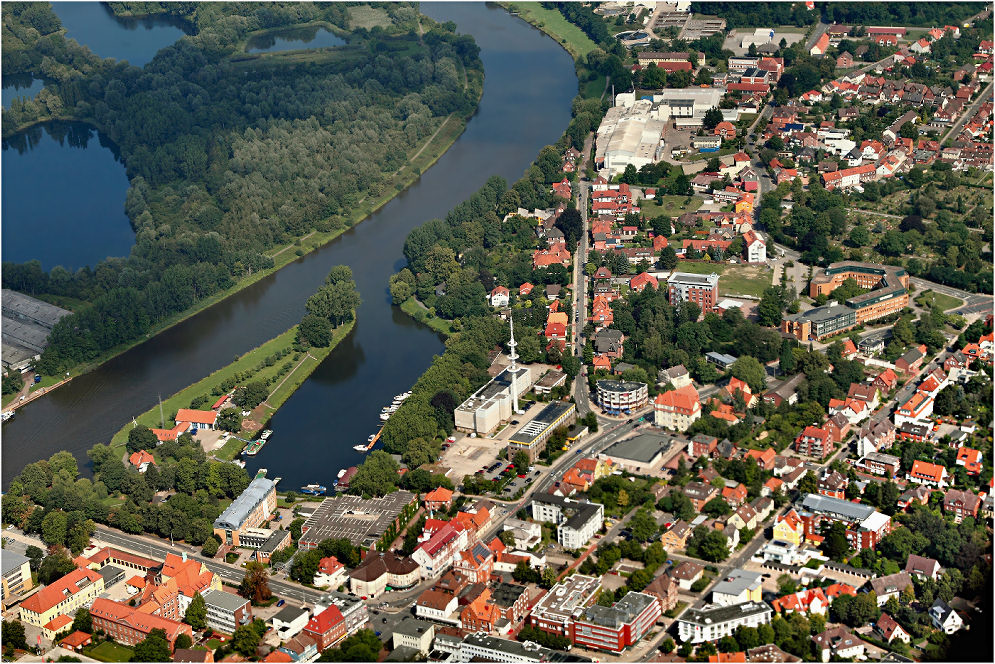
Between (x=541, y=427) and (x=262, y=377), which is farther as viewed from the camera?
(x=262, y=377)

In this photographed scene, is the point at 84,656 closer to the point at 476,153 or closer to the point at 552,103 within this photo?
the point at 476,153

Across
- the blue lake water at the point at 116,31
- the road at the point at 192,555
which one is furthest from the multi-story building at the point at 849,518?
the blue lake water at the point at 116,31

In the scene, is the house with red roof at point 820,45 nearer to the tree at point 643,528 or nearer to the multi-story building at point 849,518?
the multi-story building at point 849,518

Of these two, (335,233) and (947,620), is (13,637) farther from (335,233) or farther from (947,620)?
(335,233)

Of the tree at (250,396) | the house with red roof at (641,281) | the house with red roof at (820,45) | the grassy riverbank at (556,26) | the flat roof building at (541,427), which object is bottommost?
the tree at (250,396)

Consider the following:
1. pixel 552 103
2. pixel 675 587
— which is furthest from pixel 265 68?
pixel 675 587

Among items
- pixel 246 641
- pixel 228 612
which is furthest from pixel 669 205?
pixel 246 641
